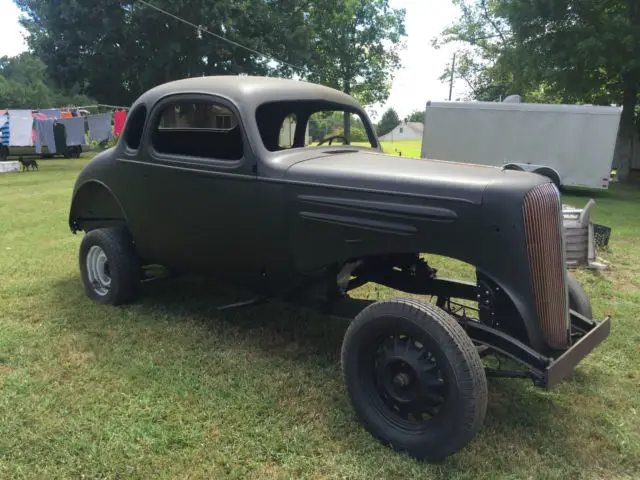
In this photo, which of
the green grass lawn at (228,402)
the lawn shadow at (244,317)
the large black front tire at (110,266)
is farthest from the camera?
the large black front tire at (110,266)

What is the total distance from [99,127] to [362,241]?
19745mm

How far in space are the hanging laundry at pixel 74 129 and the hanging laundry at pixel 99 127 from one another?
0.67 metres

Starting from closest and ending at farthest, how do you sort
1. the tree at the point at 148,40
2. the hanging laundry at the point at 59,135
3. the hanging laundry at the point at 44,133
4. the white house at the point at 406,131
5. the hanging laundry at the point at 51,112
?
the hanging laundry at the point at 44,133
the hanging laundry at the point at 51,112
the hanging laundry at the point at 59,135
the tree at the point at 148,40
the white house at the point at 406,131

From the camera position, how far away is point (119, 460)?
2480mm

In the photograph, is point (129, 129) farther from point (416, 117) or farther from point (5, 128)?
point (416, 117)

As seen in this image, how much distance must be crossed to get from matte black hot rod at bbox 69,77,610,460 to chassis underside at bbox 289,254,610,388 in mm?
10

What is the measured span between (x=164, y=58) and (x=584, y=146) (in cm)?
1925

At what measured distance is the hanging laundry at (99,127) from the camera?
776 inches

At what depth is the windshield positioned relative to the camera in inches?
149

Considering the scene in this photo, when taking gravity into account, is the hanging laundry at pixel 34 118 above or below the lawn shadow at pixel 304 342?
above

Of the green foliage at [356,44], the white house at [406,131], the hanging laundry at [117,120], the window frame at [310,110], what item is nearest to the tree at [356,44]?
the green foliage at [356,44]

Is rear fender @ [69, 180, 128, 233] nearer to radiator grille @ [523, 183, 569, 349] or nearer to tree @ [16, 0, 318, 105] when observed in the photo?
radiator grille @ [523, 183, 569, 349]

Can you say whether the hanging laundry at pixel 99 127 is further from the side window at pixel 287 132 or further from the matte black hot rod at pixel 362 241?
the side window at pixel 287 132

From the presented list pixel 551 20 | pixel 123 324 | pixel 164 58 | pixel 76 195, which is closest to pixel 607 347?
pixel 123 324
